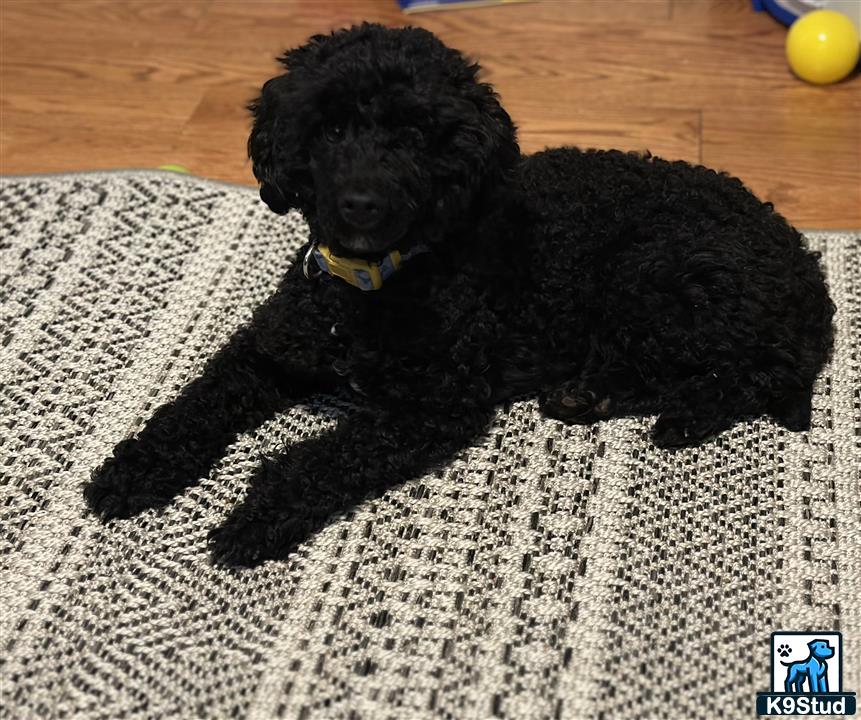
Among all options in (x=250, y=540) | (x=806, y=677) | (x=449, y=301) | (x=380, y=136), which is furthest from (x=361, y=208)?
(x=806, y=677)

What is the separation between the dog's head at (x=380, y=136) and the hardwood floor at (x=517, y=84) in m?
1.05

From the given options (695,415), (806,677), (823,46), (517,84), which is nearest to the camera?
(806,677)

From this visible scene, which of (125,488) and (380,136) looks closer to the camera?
(380,136)

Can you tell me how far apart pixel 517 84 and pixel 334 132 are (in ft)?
5.05

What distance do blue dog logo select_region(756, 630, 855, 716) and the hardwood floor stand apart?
125cm

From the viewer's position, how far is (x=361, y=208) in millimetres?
1426

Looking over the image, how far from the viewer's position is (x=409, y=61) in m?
1.45

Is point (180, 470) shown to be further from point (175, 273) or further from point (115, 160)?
point (115, 160)

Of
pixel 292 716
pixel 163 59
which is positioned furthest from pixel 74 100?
pixel 292 716

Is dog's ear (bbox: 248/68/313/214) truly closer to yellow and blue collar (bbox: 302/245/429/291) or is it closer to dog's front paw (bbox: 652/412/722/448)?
yellow and blue collar (bbox: 302/245/429/291)

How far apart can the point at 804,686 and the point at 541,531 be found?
0.46m

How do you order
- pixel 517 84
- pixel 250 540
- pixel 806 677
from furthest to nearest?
pixel 517 84, pixel 250 540, pixel 806 677

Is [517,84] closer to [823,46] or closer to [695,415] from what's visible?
[823,46]

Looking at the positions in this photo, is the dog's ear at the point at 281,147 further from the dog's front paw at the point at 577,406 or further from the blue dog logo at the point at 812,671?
the blue dog logo at the point at 812,671
